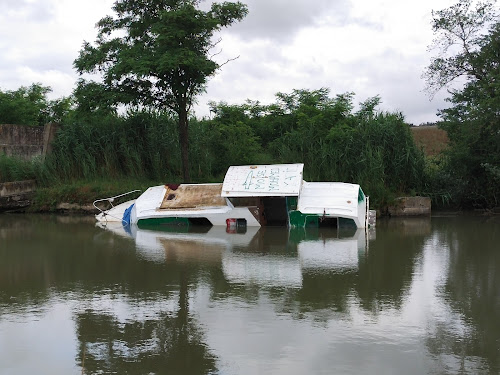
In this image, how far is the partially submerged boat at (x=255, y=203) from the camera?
1379 centimetres

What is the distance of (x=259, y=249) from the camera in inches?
429

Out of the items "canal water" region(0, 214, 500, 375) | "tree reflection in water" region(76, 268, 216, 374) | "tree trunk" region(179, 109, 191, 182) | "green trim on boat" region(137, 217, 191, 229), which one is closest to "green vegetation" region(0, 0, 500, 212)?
"tree trunk" region(179, 109, 191, 182)

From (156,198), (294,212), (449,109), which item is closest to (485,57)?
(449,109)

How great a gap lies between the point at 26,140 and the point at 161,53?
21.0 ft

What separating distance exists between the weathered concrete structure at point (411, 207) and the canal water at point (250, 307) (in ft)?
16.2

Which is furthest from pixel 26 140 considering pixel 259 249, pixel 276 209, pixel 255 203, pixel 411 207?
pixel 411 207

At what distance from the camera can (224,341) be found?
5.39 m

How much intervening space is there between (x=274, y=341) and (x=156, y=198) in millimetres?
10359

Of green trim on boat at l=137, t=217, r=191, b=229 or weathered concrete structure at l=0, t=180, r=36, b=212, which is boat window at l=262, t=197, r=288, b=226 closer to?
green trim on boat at l=137, t=217, r=191, b=229

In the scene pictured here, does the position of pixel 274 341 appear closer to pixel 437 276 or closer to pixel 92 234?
pixel 437 276

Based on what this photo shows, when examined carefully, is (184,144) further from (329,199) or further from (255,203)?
(329,199)

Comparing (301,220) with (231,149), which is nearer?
(301,220)

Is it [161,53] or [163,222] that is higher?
[161,53]

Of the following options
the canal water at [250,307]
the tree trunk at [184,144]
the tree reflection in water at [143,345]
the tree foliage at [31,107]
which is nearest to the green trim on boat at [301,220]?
the canal water at [250,307]
